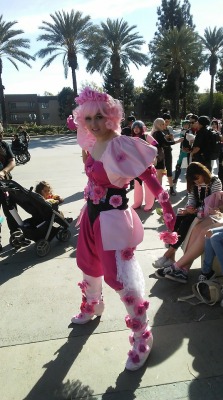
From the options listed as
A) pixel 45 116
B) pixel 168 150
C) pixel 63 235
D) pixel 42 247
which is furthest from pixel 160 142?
pixel 45 116

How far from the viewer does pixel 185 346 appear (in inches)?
101

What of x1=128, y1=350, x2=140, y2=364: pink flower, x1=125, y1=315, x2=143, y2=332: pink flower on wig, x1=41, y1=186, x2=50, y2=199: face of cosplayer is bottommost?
x1=128, y1=350, x2=140, y2=364: pink flower

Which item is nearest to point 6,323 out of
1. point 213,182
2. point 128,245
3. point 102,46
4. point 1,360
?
point 1,360

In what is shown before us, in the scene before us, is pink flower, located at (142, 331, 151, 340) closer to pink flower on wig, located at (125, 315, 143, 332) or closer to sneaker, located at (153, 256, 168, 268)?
pink flower on wig, located at (125, 315, 143, 332)

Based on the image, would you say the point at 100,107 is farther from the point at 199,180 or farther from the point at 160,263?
the point at 160,263

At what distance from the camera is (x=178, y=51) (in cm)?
3234

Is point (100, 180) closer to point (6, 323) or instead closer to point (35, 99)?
point (6, 323)

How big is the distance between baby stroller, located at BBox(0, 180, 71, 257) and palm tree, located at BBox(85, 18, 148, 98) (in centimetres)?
2762

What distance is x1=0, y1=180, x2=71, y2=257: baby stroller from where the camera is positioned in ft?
13.8

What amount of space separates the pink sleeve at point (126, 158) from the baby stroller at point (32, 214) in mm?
2152

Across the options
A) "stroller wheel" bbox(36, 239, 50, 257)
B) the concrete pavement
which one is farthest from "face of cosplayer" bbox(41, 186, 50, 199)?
the concrete pavement

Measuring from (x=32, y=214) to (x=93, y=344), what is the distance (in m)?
2.09

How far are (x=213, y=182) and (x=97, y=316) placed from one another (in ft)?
5.78

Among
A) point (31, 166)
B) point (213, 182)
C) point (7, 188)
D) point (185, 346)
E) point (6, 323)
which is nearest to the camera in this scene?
point (185, 346)
